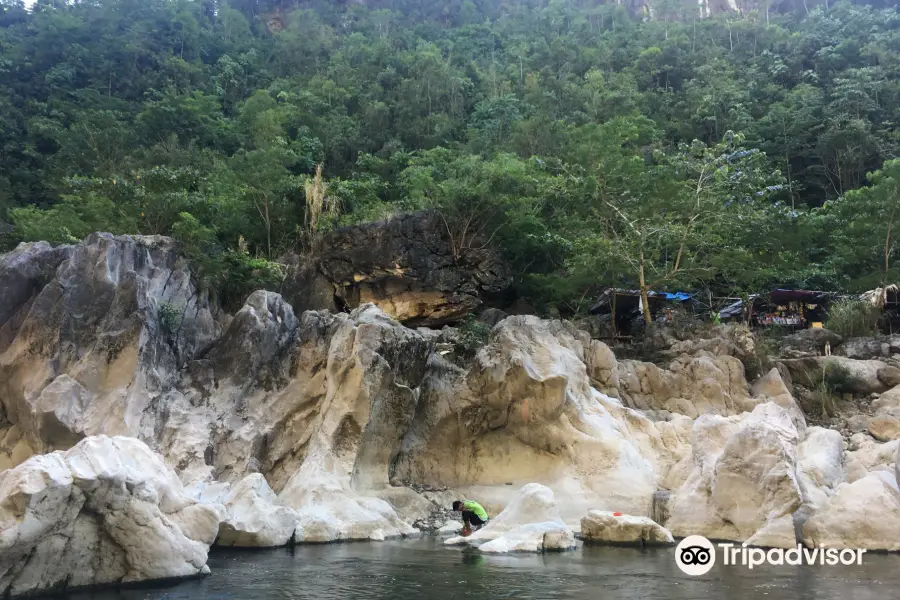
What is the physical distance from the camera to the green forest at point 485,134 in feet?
76.2

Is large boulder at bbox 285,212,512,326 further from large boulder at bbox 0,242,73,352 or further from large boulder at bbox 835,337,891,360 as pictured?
large boulder at bbox 835,337,891,360

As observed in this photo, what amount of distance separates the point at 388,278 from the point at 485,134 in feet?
56.3

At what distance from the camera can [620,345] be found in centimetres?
2195

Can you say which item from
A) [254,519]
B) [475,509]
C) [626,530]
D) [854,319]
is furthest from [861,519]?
[854,319]

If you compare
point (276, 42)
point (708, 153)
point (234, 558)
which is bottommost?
point (234, 558)

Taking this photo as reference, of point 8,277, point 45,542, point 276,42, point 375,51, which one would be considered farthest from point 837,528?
point 276,42

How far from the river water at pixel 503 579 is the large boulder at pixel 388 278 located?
13.9m

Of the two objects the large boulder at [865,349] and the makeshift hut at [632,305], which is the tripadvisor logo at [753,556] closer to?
the large boulder at [865,349]

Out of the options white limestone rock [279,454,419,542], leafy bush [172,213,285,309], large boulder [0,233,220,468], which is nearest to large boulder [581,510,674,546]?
white limestone rock [279,454,419,542]

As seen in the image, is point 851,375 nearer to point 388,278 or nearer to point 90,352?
point 388,278

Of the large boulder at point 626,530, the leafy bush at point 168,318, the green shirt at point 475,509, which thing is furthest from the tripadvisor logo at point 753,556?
the leafy bush at point 168,318

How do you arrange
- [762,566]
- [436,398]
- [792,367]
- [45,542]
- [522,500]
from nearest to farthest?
1. [45,542]
2. [762,566]
3. [522,500]
4. [436,398]
5. [792,367]

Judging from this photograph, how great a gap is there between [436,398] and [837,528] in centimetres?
860

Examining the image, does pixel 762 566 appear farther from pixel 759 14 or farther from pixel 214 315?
pixel 759 14
